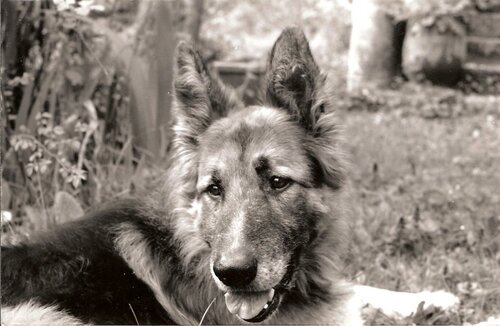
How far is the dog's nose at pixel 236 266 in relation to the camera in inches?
136

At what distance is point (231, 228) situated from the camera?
362 centimetres

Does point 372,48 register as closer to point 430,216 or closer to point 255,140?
point 430,216

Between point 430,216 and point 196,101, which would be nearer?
point 196,101

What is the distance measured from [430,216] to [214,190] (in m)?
3.01

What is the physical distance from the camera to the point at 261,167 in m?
3.84

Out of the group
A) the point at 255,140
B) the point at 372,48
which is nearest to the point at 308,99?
the point at 255,140

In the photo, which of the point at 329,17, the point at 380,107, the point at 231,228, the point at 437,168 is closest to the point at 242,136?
the point at 231,228

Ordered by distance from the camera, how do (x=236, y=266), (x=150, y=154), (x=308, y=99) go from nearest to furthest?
(x=236, y=266)
(x=308, y=99)
(x=150, y=154)

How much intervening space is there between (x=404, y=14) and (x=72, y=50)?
Answer: 810 cm

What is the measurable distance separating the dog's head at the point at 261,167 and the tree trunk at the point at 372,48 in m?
8.68

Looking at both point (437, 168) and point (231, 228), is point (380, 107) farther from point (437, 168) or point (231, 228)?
point (231, 228)

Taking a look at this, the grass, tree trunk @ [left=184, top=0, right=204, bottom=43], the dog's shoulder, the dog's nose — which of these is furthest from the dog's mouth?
tree trunk @ [left=184, top=0, right=204, bottom=43]

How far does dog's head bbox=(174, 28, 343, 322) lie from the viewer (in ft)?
11.8

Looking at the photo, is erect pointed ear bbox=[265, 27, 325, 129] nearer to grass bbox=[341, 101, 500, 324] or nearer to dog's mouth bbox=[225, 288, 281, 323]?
grass bbox=[341, 101, 500, 324]
